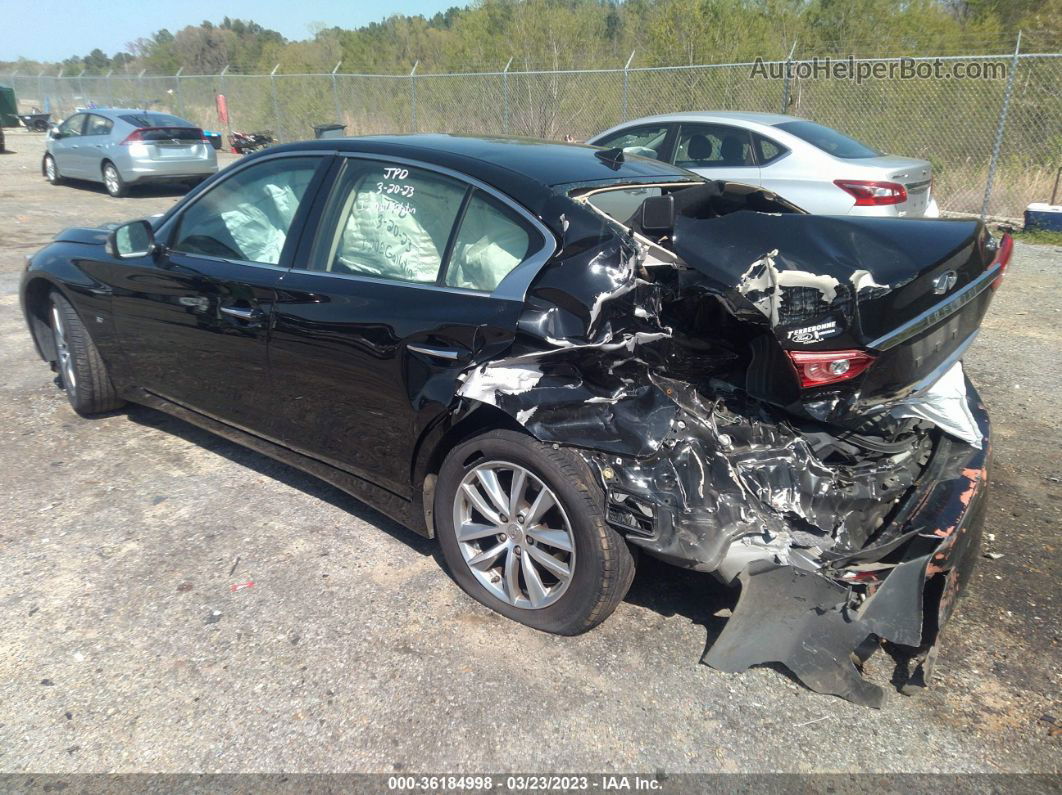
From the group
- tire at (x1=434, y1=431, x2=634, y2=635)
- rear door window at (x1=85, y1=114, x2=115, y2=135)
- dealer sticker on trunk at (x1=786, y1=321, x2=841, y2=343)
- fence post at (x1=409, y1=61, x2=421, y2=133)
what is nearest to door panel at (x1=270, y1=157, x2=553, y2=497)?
tire at (x1=434, y1=431, x2=634, y2=635)

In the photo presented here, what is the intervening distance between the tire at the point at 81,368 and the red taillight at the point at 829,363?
3.91 m

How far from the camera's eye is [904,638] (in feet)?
8.70

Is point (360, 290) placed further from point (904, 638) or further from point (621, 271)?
point (904, 638)

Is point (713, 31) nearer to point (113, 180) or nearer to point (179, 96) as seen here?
point (113, 180)

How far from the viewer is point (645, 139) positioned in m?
8.81

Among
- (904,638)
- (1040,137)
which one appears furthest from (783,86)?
(904,638)

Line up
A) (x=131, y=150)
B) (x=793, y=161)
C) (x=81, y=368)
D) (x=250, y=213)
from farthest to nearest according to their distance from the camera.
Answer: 1. (x=131, y=150)
2. (x=793, y=161)
3. (x=81, y=368)
4. (x=250, y=213)

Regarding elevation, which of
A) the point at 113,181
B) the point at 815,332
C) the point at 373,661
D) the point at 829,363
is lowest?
the point at 373,661

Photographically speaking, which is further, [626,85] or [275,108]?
[275,108]

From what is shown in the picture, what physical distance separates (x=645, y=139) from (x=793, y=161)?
1672 millimetres

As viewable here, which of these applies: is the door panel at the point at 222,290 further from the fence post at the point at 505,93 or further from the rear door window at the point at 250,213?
the fence post at the point at 505,93

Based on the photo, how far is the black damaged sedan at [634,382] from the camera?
2.72 metres

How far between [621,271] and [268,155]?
2.06 metres

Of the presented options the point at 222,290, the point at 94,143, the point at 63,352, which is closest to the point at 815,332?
the point at 222,290
